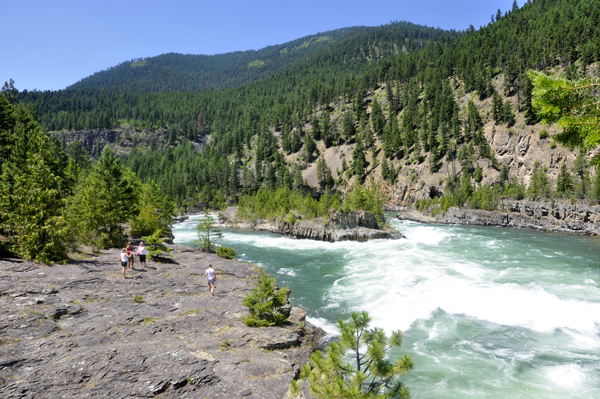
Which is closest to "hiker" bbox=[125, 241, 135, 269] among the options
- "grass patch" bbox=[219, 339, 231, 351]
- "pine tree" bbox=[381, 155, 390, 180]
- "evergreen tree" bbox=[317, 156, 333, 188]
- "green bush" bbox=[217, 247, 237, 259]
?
"green bush" bbox=[217, 247, 237, 259]

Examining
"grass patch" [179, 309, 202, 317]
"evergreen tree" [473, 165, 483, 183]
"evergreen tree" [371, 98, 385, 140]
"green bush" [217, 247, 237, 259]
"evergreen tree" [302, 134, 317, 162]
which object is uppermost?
"evergreen tree" [371, 98, 385, 140]

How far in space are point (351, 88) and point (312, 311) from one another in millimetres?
163183

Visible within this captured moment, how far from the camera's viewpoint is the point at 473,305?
23.4 meters

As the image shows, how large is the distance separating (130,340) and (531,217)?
86040mm

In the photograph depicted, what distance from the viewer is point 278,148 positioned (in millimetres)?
157875

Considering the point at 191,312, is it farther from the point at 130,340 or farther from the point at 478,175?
the point at 478,175

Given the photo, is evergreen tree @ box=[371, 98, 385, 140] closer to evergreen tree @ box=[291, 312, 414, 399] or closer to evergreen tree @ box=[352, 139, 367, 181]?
evergreen tree @ box=[352, 139, 367, 181]

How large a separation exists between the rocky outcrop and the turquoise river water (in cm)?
2086

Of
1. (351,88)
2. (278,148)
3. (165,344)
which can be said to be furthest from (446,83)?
(165,344)

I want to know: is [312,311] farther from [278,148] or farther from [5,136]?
[278,148]

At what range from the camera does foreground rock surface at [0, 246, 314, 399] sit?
1006cm

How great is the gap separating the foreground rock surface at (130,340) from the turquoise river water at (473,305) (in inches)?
250

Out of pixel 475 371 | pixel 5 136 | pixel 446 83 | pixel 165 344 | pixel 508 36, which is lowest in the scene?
pixel 475 371

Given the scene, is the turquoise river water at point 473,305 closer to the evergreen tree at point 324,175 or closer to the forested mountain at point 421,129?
the forested mountain at point 421,129
